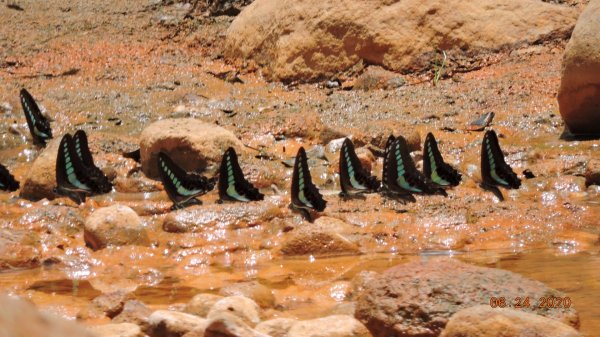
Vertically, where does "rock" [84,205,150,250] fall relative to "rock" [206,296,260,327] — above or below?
below

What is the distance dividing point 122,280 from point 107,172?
115 inches

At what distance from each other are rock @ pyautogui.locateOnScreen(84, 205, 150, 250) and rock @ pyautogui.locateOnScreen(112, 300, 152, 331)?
2326mm

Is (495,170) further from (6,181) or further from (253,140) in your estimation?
(6,181)

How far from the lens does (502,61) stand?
1155 cm

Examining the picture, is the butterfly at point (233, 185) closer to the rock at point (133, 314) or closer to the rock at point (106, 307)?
the rock at point (106, 307)

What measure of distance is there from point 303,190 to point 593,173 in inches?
103

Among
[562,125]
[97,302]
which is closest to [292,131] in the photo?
[562,125]

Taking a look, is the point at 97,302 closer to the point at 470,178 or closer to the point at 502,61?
the point at 470,178

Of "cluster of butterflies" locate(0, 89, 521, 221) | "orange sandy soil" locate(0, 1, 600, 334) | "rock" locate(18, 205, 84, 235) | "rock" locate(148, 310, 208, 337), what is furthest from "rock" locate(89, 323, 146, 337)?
"cluster of butterflies" locate(0, 89, 521, 221)

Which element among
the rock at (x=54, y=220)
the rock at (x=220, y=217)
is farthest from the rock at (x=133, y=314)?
the rock at (x=54, y=220)

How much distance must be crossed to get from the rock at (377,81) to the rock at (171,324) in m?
7.85

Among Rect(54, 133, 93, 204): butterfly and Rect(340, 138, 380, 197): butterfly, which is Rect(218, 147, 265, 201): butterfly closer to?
Rect(340, 138, 380, 197): butterfly

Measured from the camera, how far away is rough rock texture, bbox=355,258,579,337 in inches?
146

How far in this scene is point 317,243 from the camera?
20.7 ft
